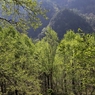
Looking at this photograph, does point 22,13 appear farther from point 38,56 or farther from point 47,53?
point 47,53

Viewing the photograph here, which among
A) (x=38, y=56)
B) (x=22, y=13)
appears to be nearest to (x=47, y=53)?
(x=38, y=56)

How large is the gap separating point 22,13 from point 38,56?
1140 inches

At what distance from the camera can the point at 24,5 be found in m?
7.16

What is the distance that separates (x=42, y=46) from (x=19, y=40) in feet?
30.7

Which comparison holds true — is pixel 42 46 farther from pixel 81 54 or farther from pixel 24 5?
pixel 24 5

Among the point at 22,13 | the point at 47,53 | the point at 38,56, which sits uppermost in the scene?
the point at 47,53

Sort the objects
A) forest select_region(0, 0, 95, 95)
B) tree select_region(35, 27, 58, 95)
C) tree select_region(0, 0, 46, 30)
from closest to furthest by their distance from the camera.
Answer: tree select_region(0, 0, 46, 30) < forest select_region(0, 0, 95, 95) < tree select_region(35, 27, 58, 95)

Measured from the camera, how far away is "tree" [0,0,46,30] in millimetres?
7152

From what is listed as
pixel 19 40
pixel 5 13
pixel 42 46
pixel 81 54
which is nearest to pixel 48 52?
pixel 42 46

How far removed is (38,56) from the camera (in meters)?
36.3

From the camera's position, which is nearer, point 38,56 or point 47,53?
point 38,56

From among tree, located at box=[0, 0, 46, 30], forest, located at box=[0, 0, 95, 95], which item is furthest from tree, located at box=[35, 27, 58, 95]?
tree, located at box=[0, 0, 46, 30]

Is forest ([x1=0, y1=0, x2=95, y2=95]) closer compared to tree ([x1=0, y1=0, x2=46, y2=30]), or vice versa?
tree ([x1=0, y1=0, x2=46, y2=30])

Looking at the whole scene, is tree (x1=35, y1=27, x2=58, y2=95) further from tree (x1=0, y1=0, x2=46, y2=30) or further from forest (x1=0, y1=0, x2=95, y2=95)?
tree (x1=0, y1=0, x2=46, y2=30)
